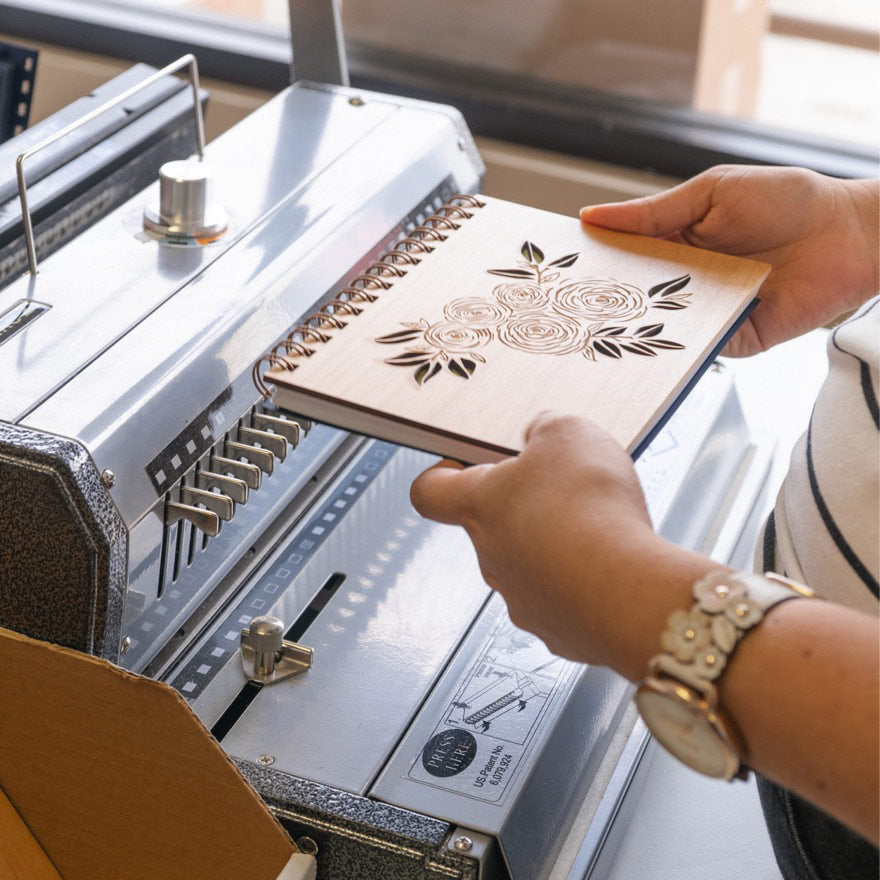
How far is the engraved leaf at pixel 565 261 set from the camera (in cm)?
92

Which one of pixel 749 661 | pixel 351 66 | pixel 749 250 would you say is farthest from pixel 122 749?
pixel 351 66

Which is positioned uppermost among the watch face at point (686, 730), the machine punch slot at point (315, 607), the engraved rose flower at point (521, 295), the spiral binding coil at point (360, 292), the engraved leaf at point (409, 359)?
the engraved leaf at point (409, 359)

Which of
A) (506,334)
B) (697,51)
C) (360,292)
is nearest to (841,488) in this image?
(506,334)

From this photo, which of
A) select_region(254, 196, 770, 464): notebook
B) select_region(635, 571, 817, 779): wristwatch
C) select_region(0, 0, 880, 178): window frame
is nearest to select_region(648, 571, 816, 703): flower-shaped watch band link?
select_region(635, 571, 817, 779): wristwatch

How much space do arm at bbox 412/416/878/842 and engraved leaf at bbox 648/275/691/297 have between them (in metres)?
0.22

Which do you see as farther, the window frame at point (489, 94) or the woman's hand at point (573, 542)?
the window frame at point (489, 94)

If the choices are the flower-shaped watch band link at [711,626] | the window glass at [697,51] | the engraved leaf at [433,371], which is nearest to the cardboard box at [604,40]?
the window glass at [697,51]

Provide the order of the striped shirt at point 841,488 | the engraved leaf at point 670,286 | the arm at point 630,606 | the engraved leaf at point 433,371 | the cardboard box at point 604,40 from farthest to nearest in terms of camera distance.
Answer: the cardboard box at point 604,40
the engraved leaf at point 670,286
the engraved leaf at point 433,371
the striped shirt at point 841,488
the arm at point 630,606

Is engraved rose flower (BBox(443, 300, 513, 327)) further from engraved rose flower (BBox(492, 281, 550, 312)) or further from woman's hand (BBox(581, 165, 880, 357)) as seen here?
woman's hand (BBox(581, 165, 880, 357))

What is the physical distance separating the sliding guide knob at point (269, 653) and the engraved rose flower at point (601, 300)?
29cm

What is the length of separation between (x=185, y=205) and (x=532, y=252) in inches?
10.7

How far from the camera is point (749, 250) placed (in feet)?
3.33

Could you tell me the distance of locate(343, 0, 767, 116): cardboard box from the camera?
196 centimetres

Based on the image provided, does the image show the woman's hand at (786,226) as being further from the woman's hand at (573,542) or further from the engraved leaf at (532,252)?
the woman's hand at (573,542)
